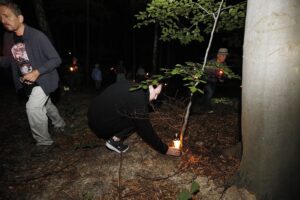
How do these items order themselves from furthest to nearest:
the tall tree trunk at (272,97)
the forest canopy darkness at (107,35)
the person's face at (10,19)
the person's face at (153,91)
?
the forest canopy darkness at (107,35)
the person's face at (10,19)
the person's face at (153,91)
the tall tree trunk at (272,97)

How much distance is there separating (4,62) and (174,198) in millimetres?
3858

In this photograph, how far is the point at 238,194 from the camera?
3369 mm

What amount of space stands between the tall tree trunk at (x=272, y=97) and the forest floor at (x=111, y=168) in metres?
0.80

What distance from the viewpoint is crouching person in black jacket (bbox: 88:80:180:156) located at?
4.00 meters

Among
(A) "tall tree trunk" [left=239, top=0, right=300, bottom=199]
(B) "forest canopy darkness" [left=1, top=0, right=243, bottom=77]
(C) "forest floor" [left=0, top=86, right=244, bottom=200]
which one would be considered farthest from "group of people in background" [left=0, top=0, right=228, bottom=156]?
(B) "forest canopy darkness" [left=1, top=0, right=243, bottom=77]

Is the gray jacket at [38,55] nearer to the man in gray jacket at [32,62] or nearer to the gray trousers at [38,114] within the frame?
the man in gray jacket at [32,62]

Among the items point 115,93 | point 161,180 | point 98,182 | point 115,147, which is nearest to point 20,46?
point 115,93

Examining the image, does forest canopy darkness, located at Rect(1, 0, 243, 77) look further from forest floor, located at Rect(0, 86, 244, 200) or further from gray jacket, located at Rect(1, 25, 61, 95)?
forest floor, located at Rect(0, 86, 244, 200)

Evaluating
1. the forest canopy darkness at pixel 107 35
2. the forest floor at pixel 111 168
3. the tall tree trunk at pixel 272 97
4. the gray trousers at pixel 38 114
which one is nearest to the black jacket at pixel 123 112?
the forest floor at pixel 111 168

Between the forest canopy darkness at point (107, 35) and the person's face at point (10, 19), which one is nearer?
the person's face at point (10, 19)

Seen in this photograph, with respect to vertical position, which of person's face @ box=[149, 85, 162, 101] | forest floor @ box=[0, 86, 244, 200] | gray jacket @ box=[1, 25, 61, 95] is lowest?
forest floor @ box=[0, 86, 244, 200]

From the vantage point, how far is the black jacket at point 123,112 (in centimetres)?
400

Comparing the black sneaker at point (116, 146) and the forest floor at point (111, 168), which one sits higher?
the black sneaker at point (116, 146)

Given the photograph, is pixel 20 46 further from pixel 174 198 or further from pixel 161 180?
pixel 174 198
